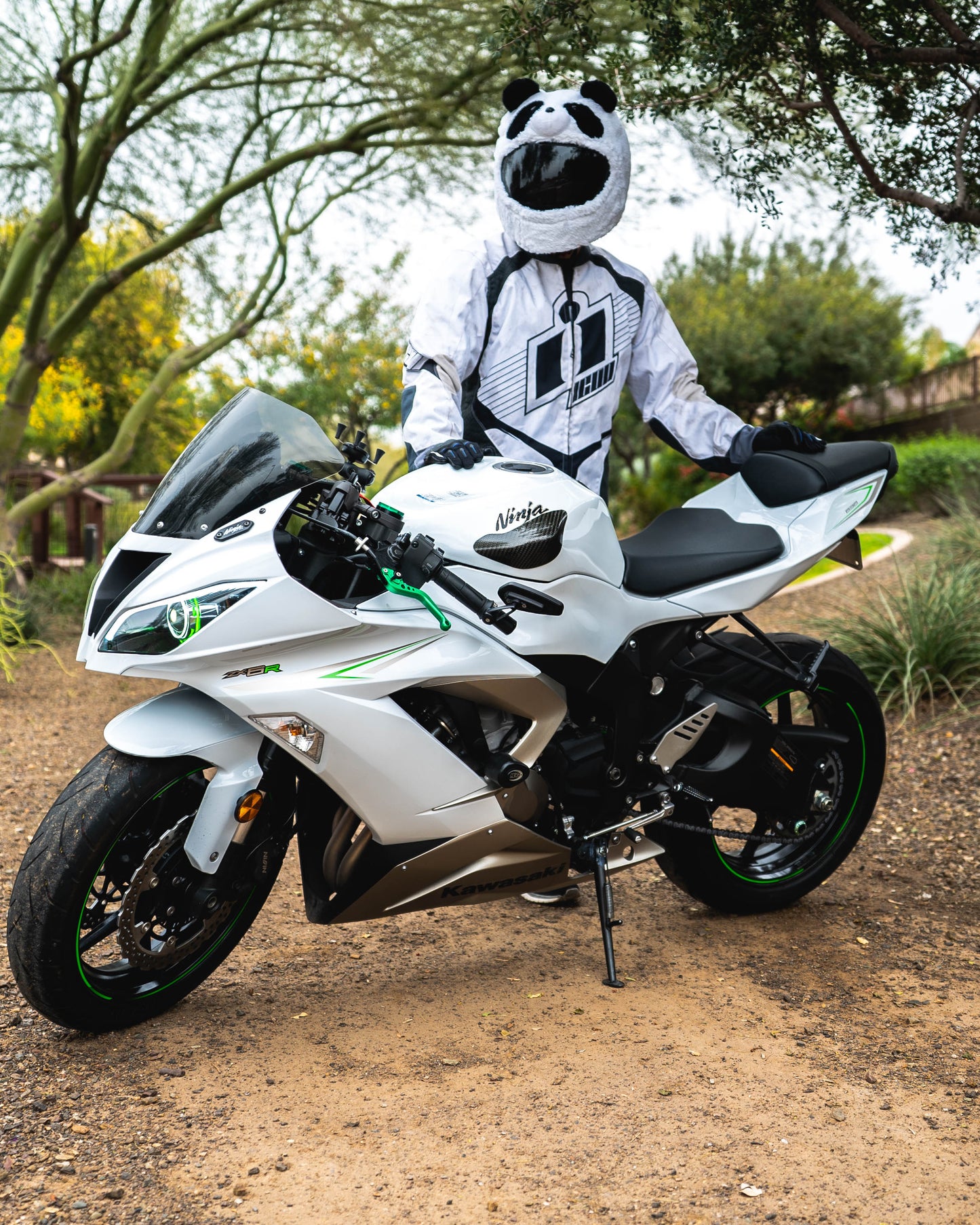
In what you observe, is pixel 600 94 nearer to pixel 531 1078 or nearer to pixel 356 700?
pixel 356 700

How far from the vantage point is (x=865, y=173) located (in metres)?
3.86

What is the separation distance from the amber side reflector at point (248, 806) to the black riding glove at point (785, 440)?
1.69 metres

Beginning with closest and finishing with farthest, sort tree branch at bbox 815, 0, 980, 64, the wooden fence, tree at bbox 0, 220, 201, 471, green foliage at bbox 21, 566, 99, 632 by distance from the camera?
tree branch at bbox 815, 0, 980, 64
green foliage at bbox 21, 566, 99, 632
the wooden fence
tree at bbox 0, 220, 201, 471

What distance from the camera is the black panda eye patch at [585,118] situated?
310 centimetres

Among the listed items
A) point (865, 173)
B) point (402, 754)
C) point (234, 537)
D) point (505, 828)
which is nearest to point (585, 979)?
point (505, 828)

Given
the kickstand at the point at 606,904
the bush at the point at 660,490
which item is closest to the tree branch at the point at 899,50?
the kickstand at the point at 606,904

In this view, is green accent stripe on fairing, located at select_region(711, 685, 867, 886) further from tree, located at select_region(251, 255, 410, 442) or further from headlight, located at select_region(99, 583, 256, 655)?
tree, located at select_region(251, 255, 410, 442)

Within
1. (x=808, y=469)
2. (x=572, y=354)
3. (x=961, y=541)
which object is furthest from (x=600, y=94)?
(x=961, y=541)

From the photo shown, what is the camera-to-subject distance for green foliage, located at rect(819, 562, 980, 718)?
18.8 feet

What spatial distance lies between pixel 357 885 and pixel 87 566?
898 centimetres

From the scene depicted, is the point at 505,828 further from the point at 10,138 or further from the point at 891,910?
the point at 10,138

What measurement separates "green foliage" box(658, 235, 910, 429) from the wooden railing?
1.84 ft

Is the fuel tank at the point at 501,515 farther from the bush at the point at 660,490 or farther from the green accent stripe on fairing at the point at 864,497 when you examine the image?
the bush at the point at 660,490

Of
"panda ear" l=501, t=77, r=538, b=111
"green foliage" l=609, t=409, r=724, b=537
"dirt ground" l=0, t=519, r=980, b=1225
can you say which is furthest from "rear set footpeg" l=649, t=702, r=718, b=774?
"green foliage" l=609, t=409, r=724, b=537
